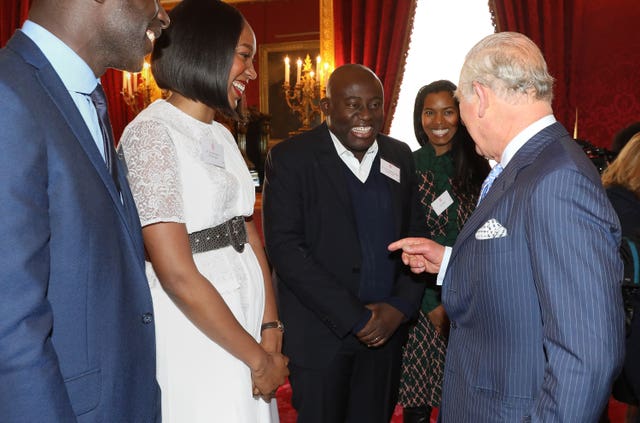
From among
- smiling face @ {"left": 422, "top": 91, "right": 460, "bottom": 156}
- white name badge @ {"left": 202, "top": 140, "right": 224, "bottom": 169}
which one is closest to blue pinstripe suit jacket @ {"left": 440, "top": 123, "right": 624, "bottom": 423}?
white name badge @ {"left": 202, "top": 140, "right": 224, "bottom": 169}

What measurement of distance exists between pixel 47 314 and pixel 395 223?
1807mm

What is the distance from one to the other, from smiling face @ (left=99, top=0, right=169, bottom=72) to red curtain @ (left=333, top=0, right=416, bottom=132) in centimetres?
503

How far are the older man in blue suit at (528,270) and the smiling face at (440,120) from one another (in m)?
1.70

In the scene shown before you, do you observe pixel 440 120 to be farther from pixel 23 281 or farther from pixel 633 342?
pixel 23 281

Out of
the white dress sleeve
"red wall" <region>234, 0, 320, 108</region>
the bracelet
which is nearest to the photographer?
the white dress sleeve

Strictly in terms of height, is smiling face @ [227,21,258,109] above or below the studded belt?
above

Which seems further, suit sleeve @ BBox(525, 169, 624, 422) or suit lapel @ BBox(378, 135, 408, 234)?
suit lapel @ BBox(378, 135, 408, 234)

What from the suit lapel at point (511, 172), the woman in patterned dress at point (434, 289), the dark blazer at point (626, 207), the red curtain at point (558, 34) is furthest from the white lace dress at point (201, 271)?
the red curtain at point (558, 34)

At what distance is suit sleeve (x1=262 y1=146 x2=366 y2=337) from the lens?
2424mm

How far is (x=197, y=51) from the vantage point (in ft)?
5.82

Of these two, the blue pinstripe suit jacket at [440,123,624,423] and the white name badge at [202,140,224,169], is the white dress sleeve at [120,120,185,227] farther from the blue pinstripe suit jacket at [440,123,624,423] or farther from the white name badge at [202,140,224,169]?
the blue pinstripe suit jacket at [440,123,624,423]

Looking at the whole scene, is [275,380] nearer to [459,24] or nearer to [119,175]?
[119,175]

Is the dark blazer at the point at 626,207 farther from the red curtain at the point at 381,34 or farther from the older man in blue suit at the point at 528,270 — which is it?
the red curtain at the point at 381,34

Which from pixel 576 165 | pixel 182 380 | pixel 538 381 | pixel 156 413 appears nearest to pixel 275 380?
pixel 182 380
